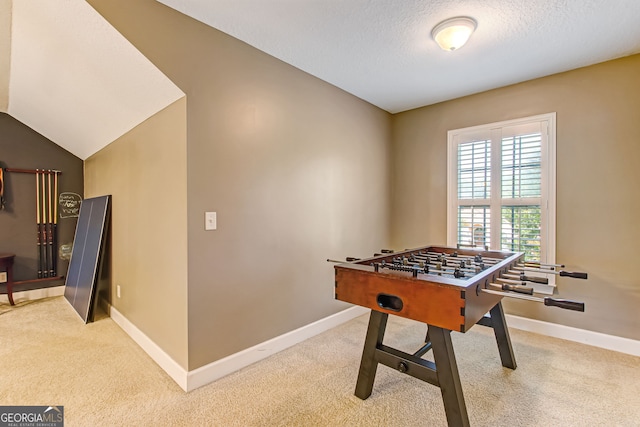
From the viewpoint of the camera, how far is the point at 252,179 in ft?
7.38

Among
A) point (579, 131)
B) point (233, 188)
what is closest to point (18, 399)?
point (233, 188)

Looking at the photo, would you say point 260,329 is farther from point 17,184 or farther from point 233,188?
point 17,184

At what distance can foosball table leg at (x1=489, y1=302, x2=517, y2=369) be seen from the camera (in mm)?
2133

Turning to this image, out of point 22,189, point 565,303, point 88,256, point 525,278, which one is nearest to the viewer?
point 565,303

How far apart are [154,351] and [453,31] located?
10.3 feet

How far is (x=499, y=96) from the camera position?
9.80 feet

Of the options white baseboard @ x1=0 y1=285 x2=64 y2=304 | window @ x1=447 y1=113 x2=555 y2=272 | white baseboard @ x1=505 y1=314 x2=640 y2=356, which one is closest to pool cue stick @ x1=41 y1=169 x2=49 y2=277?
white baseboard @ x1=0 y1=285 x2=64 y2=304

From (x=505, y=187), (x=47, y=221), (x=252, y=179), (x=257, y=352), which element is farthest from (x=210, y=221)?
A: (x=47, y=221)

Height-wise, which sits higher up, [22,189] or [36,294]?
[22,189]

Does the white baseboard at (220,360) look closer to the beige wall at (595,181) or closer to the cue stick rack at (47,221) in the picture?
the cue stick rack at (47,221)

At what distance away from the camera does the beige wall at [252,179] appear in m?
1.91

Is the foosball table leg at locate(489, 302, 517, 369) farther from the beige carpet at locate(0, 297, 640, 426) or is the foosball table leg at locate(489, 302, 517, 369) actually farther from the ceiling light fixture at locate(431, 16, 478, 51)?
the ceiling light fixture at locate(431, 16, 478, 51)

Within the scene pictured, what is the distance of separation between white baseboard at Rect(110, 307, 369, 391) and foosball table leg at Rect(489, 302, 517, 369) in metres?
1.39

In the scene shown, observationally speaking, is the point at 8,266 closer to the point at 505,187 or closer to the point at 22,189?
the point at 22,189
